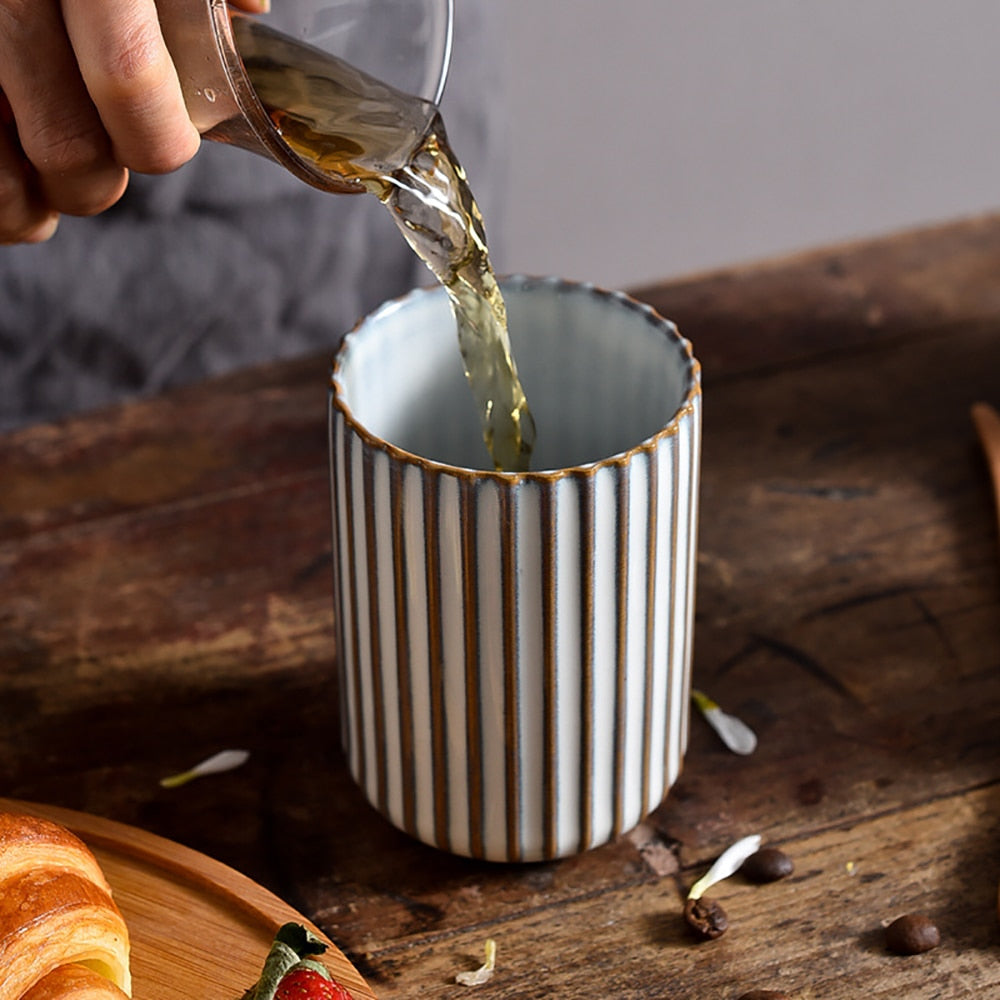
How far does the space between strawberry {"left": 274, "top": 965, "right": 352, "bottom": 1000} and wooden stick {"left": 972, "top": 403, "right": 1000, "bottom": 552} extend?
58cm

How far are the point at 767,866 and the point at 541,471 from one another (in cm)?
24

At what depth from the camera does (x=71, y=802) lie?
0.77 metres

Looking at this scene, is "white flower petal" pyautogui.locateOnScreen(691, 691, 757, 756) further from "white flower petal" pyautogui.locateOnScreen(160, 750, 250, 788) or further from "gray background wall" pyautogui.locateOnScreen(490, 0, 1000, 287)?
"gray background wall" pyautogui.locateOnScreen(490, 0, 1000, 287)

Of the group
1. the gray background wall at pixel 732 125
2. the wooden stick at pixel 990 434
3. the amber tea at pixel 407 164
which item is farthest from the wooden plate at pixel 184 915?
the gray background wall at pixel 732 125

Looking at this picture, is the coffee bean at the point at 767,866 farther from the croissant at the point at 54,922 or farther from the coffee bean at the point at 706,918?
the croissant at the point at 54,922

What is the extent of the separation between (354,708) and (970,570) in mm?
443

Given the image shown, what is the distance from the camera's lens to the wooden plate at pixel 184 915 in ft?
2.14

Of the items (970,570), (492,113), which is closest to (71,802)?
(970,570)

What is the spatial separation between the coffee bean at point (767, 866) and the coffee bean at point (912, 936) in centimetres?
6

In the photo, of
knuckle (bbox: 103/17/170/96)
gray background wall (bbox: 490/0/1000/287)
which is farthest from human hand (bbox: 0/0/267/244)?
gray background wall (bbox: 490/0/1000/287)

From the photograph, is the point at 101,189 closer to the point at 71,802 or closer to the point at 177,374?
the point at 71,802

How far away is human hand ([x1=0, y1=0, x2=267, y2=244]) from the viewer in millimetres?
635

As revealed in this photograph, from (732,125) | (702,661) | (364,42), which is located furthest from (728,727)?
(732,125)

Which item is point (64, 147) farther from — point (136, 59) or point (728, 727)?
point (728, 727)
